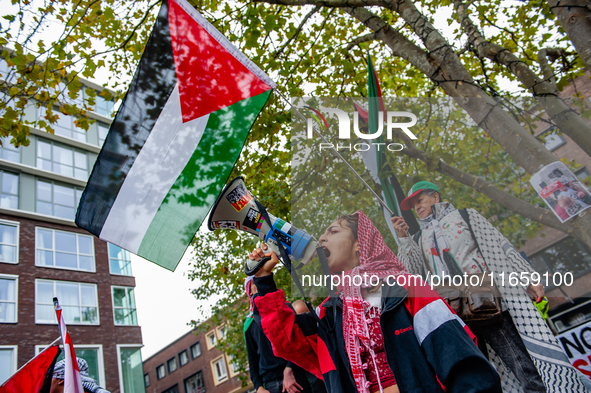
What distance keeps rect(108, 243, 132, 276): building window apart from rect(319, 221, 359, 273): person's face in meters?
18.3

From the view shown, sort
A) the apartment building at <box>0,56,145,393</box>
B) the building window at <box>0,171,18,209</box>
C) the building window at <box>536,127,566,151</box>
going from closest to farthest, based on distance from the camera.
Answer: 1. the building window at <box>536,127,566,151</box>
2. the apartment building at <box>0,56,145,393</box>
3. the building window at <box>0,171,18,209</box>

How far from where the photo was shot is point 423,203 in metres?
3.19

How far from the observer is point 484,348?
2686 millimetres

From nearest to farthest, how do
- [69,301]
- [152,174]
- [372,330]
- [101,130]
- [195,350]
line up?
[372,330], [152,174], [69,301], [101,130], [195,350]

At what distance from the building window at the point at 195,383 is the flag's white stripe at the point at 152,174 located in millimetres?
32382

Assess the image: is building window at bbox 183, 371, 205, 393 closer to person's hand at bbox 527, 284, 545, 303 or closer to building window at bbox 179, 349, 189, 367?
building window at bbox 179, 349, 189, 367

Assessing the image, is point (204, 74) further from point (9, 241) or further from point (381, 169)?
point (9, 241)

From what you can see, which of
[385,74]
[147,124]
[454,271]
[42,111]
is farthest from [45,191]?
[454,271]

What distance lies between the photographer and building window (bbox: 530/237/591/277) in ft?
8.71

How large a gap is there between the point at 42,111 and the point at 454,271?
19721 millimetres

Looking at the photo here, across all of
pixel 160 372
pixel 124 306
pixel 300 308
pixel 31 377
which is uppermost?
pixel 160 372

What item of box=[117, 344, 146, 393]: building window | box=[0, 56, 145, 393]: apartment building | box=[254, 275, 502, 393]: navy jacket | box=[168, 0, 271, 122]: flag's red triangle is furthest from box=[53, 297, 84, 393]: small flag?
box=[117, 344, 146, 393]: building window

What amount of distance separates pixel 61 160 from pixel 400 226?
20.3 meters

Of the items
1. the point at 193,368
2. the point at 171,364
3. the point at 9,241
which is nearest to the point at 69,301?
the point at 9,241
